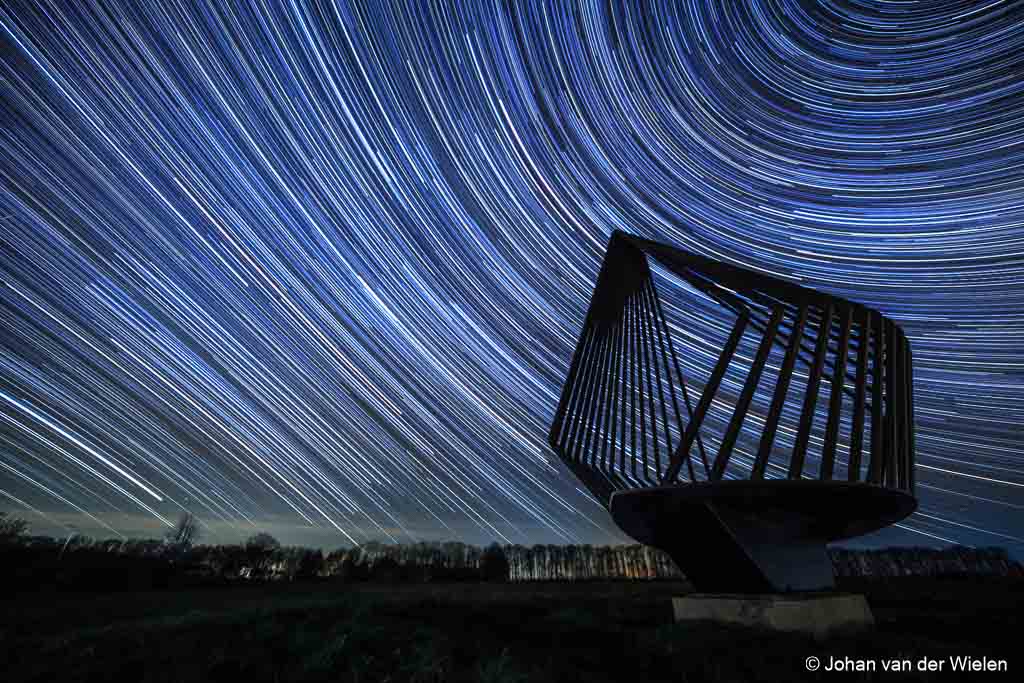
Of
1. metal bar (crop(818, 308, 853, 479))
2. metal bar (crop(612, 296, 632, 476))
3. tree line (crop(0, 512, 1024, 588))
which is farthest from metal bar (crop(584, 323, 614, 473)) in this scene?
tree line (crop(0, 512, 1024, 588))

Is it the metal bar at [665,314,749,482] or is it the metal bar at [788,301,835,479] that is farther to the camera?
the metal bar at [665,314,749,482]

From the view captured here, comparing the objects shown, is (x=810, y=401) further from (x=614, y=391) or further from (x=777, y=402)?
(x=614, y=391)

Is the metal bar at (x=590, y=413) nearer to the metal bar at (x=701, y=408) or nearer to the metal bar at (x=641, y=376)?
the metal bar at (x=641, y=376)

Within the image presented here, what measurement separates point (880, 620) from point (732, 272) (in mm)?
9132

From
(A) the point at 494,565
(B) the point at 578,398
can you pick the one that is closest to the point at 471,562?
(A) the point at 494,565

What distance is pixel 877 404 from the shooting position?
27.6ft

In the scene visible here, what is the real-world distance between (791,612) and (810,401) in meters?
3.71

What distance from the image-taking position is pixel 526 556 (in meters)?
64.7

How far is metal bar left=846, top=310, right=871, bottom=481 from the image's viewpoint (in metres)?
7.48

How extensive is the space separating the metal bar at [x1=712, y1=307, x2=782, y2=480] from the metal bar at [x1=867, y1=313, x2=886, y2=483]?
236 cm

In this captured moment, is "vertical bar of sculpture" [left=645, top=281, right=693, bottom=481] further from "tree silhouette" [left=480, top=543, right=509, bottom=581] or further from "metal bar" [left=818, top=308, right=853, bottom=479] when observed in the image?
"tree silhouette" [left=480, top=543, right=509, bottom=581]

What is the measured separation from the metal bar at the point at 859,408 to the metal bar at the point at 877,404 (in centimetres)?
33

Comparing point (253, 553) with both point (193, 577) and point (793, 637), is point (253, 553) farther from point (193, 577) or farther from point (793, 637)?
point (793, 637)

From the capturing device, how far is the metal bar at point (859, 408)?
748cm
